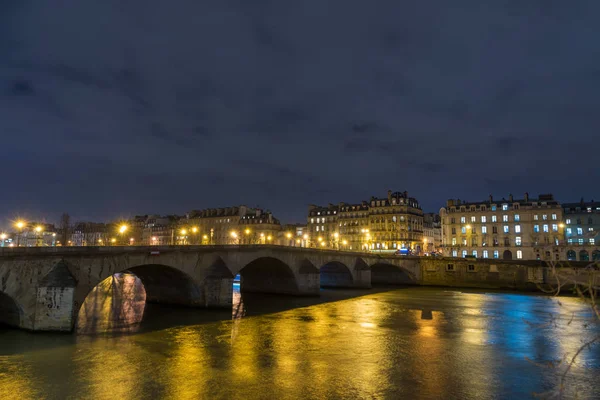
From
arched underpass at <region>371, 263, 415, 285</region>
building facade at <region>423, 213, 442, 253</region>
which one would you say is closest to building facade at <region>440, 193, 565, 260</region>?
building facade at <region>423, 213, 442, 253</region>

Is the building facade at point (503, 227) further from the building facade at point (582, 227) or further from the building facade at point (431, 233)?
the building facade at point (431, 233)

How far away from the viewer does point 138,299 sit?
4891cm

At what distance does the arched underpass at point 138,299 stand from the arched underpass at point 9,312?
174 inches

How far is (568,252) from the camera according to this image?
95.2 m

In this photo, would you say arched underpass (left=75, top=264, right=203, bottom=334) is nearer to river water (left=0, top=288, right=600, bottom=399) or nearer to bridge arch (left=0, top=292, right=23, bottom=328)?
river water (left=0, top=288, right=600, bottom=399)

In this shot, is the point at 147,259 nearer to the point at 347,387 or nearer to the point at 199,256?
the point at 199,256

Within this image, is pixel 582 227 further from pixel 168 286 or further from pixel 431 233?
pixel 168 286

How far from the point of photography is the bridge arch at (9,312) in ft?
92.5

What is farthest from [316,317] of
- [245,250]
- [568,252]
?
[568,252]

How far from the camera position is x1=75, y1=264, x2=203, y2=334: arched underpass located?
34719mm

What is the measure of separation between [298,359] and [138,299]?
105ft

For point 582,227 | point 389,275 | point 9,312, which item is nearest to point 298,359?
point 9,312

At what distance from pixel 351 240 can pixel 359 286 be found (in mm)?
55874

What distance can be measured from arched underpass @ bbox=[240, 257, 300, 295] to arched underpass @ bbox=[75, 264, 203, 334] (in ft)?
43.5
